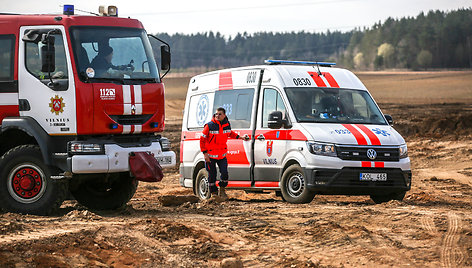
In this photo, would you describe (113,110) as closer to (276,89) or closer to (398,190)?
(276,89)

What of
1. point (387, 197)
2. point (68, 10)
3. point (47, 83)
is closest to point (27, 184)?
point (47, 83)

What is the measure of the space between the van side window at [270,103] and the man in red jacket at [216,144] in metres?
0.61

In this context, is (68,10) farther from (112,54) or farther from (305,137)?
(305,137)

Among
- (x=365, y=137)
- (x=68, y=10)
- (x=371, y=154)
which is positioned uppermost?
(x=68, y=10)

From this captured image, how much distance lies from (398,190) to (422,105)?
3615 centimetres

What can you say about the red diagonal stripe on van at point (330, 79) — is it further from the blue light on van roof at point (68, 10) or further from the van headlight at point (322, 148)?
the blue light on van roof at point (68, 10)

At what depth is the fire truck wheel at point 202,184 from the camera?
50.7 ft

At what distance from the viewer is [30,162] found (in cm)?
1185

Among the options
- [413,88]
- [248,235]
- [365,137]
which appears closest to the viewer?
[248,235]

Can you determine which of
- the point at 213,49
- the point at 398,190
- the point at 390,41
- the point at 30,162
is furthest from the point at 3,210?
the point at 213,49

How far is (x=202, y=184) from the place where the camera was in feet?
51.4

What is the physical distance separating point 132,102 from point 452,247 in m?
4.96

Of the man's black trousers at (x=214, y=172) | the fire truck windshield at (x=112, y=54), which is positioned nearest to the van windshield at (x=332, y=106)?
the man's black trousers at (x=214, y=172)

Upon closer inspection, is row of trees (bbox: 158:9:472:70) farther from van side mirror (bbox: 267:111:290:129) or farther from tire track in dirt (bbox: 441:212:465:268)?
tire track in dirt (bbox: 441:212:465:268)
